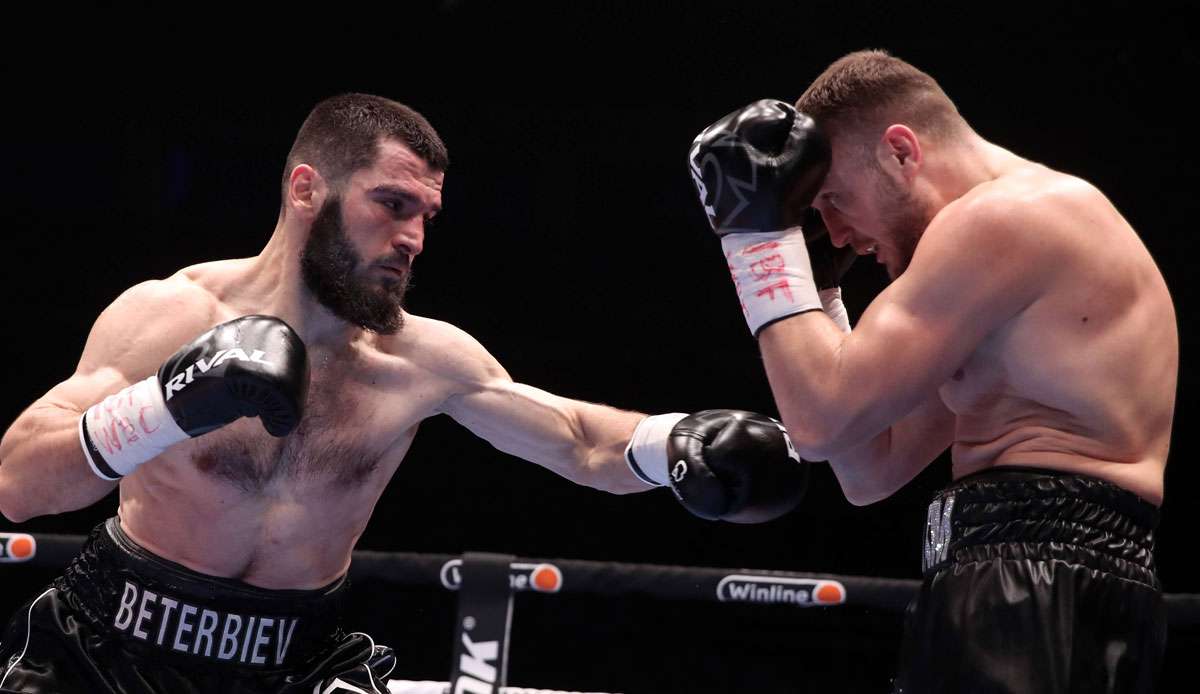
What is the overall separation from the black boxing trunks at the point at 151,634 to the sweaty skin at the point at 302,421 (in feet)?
0.17

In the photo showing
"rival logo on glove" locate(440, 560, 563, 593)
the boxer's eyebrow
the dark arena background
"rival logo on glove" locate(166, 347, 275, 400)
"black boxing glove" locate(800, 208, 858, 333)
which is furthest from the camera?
the dark arena background

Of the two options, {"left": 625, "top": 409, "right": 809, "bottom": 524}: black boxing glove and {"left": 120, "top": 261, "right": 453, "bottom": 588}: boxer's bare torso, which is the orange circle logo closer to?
{"left": 120, "top": 261, "right": 453, "bottom": 588}: boxer's bare torso

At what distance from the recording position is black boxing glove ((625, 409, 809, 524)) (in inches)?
95.0

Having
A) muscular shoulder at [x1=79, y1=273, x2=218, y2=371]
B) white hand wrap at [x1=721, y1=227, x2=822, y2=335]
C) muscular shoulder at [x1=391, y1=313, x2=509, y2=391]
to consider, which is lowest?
muscular shoulder at [x1=391, y1=313, x2=509, y2=391]

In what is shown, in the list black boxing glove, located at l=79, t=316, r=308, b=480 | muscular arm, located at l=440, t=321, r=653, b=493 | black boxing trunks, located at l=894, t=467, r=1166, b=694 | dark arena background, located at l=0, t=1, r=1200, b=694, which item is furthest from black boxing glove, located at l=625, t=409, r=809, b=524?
dark arena background, located at l=0, t=1, r=1200, b=694

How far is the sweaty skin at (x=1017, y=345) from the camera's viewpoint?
174 centimetres

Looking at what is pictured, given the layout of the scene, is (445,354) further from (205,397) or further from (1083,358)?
(1083,358)

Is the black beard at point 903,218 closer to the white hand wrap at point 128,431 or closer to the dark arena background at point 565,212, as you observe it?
the white hand wrap at point 128,431

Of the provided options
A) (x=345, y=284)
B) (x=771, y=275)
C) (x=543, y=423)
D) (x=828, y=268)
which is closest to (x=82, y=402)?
(x=345, y=284)

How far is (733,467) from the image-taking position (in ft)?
7.91

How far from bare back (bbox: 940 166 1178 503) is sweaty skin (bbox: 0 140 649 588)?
3.50 ft

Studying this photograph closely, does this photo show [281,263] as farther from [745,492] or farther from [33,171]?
[33,171]

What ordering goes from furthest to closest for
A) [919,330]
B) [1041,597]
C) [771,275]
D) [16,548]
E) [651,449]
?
[16,548] < [651,449] < [771,275] < [919,330] < [1041,597]

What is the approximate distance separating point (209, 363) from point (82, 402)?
41 centimetres
